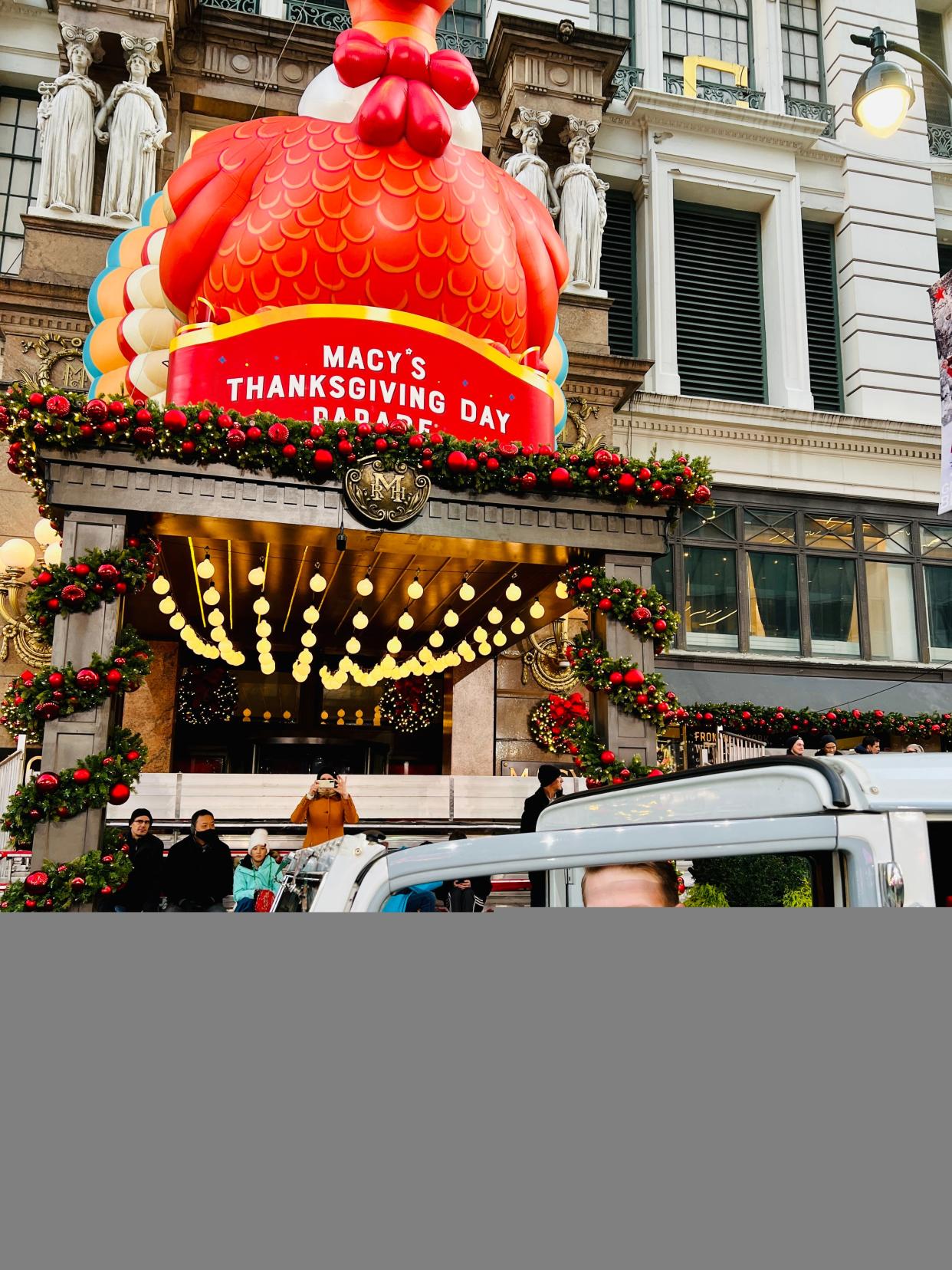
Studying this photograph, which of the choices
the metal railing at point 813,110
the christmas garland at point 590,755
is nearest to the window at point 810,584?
the christmas garland at point 590,755

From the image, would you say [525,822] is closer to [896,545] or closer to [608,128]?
[896,545]

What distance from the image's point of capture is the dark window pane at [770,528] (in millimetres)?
19312

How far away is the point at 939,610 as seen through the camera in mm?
20125

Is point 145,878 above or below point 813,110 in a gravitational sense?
below

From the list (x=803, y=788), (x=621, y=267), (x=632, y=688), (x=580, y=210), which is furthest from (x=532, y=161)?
(x=803, y=788)

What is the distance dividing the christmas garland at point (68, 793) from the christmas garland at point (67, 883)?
0.38 m

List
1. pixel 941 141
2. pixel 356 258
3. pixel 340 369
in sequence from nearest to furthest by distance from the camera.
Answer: pixel 340 369, pixel 356 258, pixel 941 141

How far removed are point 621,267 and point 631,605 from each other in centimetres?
1368

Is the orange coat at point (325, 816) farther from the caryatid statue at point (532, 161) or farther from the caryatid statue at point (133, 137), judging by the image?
the caryatid statue at point (532, 161)

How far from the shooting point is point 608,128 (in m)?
20.4

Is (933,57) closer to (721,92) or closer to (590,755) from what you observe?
(721,92)

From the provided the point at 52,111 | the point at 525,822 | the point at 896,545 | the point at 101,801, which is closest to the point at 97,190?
the point at 52,111

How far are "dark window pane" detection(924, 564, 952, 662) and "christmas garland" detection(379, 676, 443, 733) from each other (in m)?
10.9

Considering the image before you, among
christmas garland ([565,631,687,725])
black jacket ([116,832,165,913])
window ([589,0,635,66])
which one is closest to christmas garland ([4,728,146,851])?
black jacket ([116,832,165,913])
